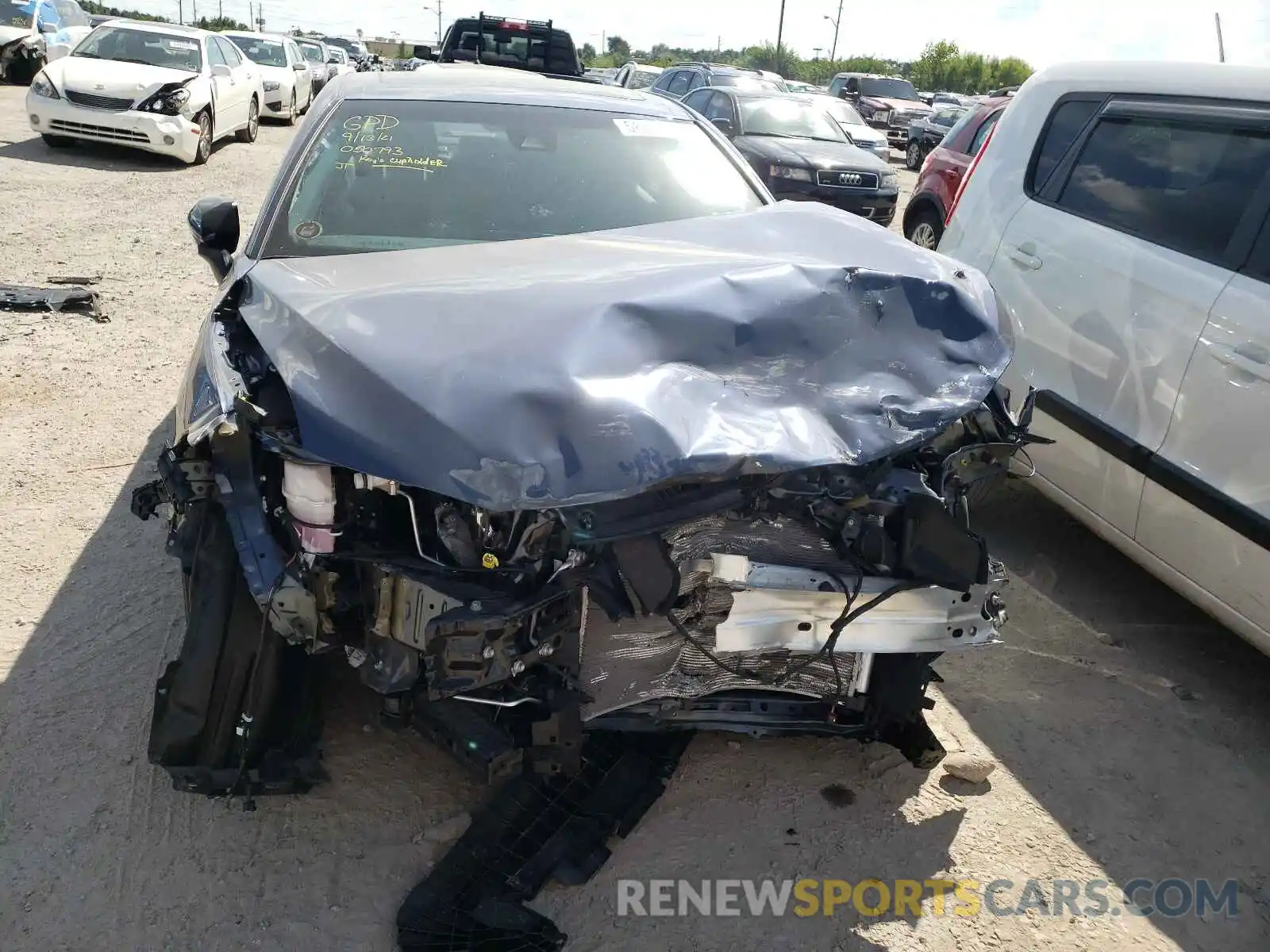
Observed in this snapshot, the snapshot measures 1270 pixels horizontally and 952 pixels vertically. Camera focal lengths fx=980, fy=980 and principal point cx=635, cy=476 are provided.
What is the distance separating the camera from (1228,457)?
9.85 ft

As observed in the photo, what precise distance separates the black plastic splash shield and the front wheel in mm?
11067

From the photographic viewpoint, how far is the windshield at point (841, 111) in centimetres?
1219

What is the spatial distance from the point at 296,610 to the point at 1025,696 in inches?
91.8

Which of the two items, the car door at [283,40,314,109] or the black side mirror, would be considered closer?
the black side mirror

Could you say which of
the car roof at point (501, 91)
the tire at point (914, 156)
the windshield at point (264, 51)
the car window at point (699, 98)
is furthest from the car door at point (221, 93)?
the tire at point (914, 156)

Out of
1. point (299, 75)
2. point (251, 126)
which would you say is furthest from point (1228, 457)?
point (299, 75)

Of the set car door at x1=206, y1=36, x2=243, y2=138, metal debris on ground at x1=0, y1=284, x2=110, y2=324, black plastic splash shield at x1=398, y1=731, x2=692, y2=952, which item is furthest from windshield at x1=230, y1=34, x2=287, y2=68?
black plastic splash shield at x1=398, y1=731, x2=692, y2=952

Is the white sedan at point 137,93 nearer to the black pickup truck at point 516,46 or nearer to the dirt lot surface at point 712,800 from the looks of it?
the black pickup truck at point 516,46

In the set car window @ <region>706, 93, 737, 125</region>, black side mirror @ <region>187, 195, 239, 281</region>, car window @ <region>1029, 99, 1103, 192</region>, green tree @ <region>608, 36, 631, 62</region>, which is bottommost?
black side mirror @ <region>187, 195, 239, 281</region>

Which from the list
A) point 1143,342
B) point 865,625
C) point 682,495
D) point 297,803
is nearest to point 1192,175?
point 1143,342

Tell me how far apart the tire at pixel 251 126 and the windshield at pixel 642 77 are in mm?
6451

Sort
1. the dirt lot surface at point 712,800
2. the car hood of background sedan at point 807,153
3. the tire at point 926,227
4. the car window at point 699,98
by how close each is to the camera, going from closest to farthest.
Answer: the dirt lot surface at point 712,800
the tire at point 926,227
the car hood of background sedan at point 807,153
the car window at point 699,98

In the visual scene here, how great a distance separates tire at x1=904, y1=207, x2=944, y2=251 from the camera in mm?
8008

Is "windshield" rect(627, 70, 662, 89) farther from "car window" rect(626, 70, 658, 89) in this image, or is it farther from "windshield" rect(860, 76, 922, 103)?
"windshield" rect(860, 76, 922, 103)
